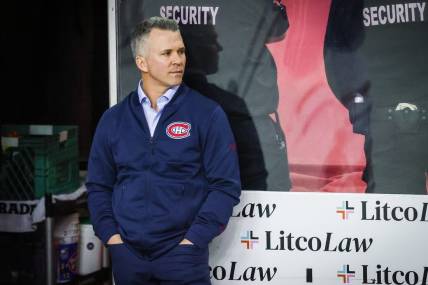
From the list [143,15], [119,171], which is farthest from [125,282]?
[143,15]

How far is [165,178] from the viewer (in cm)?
239

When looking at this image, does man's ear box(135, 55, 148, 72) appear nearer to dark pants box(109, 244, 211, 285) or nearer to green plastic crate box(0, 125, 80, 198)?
dark pants box(109, 244, 211, 285)

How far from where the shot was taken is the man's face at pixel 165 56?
8.07ft

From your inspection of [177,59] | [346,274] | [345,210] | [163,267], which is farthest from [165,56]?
[346,274]

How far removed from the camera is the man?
2.34 metres

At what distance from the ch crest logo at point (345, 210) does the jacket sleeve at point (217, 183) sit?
683mm

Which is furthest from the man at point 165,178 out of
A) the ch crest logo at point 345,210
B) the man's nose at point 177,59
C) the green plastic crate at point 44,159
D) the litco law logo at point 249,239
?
the green plastic crate at point 44,159

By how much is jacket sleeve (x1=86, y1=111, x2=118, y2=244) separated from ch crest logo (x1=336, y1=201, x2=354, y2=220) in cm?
118

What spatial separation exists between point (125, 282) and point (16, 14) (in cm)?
353

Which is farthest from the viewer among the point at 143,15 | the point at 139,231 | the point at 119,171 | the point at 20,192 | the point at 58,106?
the point at 58,106

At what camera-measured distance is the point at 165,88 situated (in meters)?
2.56

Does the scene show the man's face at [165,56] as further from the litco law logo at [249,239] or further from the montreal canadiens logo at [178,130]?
the litco law logo at [249,239]

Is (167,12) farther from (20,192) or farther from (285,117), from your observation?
(20,192)

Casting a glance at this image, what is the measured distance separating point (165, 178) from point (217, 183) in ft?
0.78
